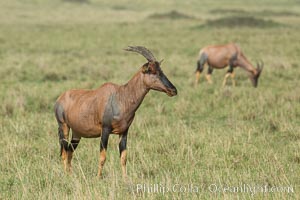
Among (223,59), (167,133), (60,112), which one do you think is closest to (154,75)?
(60,112)

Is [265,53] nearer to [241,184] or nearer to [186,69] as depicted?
[186,69]

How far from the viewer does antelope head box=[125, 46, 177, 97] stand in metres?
5.98

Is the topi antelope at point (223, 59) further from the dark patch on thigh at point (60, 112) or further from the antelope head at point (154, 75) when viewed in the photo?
the antelope head at point (154, 75)

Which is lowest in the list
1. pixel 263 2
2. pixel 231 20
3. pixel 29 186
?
pixel 29 186

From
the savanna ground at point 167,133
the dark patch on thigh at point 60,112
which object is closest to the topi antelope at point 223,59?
the savanna ground at point 167,133

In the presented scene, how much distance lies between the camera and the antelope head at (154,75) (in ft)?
19.6

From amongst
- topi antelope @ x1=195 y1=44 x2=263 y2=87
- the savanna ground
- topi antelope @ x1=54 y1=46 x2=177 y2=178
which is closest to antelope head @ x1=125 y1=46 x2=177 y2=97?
topi antelope @ x1=54 y1=46 x2=177 y2=178

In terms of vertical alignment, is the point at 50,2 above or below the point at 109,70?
above

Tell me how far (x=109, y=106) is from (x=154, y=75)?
0.69 metres

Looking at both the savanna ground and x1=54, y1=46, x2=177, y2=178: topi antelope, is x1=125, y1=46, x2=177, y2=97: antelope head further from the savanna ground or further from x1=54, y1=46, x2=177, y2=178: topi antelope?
the savanna ground

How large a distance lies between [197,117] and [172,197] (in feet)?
19.3

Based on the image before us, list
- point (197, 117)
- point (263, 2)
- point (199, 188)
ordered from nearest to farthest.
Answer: point (199, 188)
point (197, 117)
point (263, 2)

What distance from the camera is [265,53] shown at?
24781mm

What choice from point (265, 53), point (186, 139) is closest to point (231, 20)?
point (265, 53)
